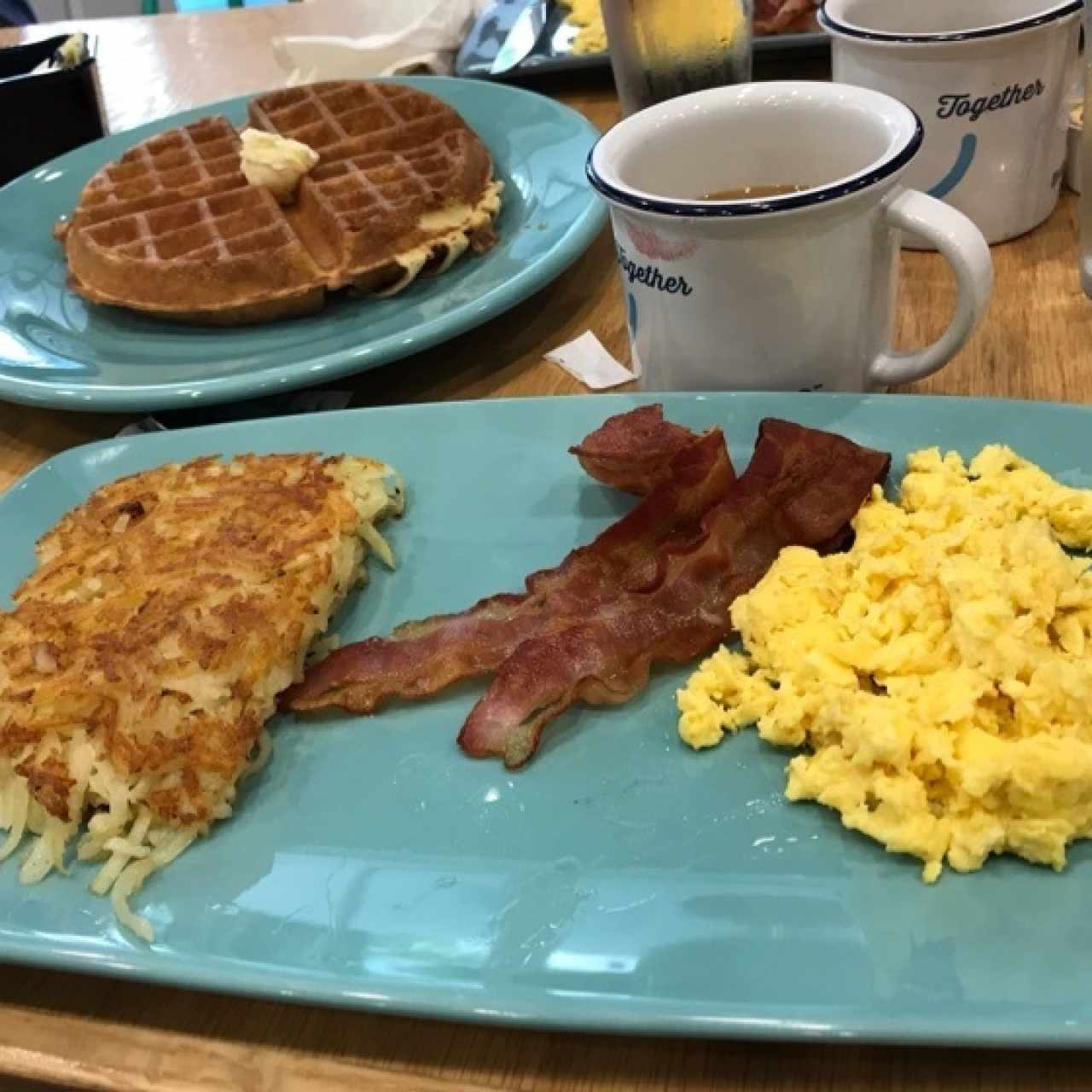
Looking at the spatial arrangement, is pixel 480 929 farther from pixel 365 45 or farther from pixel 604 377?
pixel 365 45

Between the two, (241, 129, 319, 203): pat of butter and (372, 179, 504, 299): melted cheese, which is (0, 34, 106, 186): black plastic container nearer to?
(241, 129, 319, 203): pat of butter

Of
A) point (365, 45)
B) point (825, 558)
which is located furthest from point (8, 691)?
point (365, 45)

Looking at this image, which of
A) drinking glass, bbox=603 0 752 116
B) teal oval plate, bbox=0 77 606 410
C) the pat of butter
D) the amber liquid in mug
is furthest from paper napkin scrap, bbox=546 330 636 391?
the pat of butter

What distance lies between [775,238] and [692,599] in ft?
1.01

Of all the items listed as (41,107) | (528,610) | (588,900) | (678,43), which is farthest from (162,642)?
(41,107)

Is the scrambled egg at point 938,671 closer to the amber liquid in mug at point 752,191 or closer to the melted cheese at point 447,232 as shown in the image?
the amber liquid in mug at point 752,191

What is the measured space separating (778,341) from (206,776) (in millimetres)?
602

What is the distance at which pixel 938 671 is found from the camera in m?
0.76

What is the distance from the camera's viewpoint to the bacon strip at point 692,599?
A: 2.66 feet

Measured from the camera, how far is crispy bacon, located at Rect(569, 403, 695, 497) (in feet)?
3.14

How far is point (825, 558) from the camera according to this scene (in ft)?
2.81

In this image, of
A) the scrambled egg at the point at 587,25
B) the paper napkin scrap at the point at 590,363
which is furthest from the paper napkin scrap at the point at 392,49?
the paper napkin scrap at the point at 590,363

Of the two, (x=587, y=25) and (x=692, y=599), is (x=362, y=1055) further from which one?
(x=587, y=25)

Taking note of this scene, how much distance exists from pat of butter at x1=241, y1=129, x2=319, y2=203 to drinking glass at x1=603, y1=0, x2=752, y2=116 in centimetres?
47
